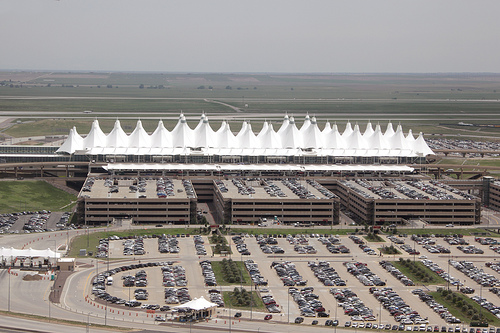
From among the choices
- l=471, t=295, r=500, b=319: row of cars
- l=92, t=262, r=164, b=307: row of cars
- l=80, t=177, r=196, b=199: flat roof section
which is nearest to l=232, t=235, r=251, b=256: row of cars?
l=92, t=262, r=164, b=307: row of cars

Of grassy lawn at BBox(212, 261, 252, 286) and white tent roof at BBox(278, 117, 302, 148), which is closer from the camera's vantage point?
grassy lawn at BBox(212, 261, 252, 286)

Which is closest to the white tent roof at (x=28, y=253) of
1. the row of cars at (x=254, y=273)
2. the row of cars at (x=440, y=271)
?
the row of cars at (x=254, y=273)

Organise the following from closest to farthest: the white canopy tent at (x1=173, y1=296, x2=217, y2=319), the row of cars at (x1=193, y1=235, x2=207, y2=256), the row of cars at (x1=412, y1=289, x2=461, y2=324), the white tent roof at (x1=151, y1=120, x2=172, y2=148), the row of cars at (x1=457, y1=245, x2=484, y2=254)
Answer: the white canopy tent at (x1=173, y1=296, x2=217, y2=319), the row of cars at (x1=412, y1=289, x2=461, y2=324), the row of cars at (x1=193, y1=235, x2=207, y2=256), the row of cars at (x1=457, y1=245, x2=484, y2=254), the white tent roof at (x1=151, y1=120, x2=172, y2=148)

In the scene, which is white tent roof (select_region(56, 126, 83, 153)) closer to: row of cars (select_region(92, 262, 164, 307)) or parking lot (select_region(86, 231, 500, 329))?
parking lot (select_region(86, 231, 500, 329))

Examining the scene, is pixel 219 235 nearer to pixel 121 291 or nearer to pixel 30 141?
pixel 121 291

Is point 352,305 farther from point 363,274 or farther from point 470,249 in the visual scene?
point 470,249

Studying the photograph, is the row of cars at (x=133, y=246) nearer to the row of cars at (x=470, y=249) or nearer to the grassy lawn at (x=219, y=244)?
the grassy lawn at (x=219, y=244)
